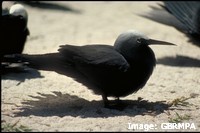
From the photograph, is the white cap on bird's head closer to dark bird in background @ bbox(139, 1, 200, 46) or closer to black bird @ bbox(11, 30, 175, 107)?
black bird @ bbox(11, 30, 175, 107)

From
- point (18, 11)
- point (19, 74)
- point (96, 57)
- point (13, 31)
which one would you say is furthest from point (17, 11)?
point (96, 57)

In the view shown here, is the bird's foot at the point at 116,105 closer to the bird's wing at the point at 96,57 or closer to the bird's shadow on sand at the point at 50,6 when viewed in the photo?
the bird's wing at the point at 96,57

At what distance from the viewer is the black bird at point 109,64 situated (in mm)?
4008

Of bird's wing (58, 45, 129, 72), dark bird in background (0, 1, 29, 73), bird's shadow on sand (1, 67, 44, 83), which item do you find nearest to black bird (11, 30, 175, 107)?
bird's wing (58, 45, 129, 72)

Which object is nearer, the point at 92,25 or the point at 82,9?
the point at 92,25

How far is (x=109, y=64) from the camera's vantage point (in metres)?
4.00

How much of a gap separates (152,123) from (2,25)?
2.40 m

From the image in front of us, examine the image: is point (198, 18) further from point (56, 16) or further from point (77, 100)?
point (56, 16)

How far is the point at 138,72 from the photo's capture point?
13.2 feet

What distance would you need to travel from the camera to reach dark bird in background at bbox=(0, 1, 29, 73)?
543 centimetres

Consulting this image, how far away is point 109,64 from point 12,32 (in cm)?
188

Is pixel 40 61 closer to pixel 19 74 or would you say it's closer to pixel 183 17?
pixel 19 74

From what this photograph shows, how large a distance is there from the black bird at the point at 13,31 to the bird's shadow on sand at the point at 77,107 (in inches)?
48.1

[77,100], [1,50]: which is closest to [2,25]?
[1,50]
